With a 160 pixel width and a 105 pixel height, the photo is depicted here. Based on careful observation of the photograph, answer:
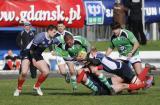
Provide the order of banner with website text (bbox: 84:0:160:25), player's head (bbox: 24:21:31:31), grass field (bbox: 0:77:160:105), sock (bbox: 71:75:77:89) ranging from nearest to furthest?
grass field (bbox: 0:77:160:105) → sock (bbox: 71:75:77:89) → player's head (bbox: 24:21:31:31) → banner with website text (bbox: 84:0:160:25)

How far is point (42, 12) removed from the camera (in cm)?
3419

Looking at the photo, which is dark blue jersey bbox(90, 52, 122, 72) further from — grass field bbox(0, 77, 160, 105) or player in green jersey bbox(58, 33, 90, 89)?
player in green jersey bbox(58, 33, 90, 89)

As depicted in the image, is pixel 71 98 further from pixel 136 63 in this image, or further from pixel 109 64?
pixel 136 63

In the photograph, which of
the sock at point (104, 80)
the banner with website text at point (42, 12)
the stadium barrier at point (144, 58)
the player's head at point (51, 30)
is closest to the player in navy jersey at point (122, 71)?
the sock at point (104, 80)

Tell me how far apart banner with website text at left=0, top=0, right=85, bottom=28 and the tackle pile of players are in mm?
12986

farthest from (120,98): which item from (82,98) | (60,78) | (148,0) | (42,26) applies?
(148,0)

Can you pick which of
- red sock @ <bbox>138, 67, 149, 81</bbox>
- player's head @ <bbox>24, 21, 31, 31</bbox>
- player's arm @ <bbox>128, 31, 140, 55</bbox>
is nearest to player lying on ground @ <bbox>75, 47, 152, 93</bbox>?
red sock @ <bbox>138, 67, 149, 81</bbox>

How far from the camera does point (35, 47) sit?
19.7 metres

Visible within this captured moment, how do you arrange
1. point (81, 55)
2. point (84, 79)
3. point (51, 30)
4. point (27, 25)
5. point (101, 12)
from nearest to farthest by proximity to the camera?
point (84, 79)
point (51, 30)
point (81, 55)
point (27, 25)
point (101, 12)

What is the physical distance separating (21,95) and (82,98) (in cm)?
210

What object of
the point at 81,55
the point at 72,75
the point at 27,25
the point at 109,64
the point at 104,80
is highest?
the point at 27,25

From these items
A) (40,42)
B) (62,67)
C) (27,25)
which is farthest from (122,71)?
(27,25)

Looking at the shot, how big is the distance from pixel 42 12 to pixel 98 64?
1546cm

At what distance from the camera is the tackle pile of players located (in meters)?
19.1
